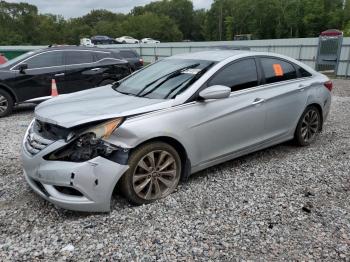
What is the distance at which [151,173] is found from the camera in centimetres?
368

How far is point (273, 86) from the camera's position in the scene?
4.90 m

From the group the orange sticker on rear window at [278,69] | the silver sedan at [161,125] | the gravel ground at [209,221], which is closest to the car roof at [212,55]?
the silver sedan at [161,125]

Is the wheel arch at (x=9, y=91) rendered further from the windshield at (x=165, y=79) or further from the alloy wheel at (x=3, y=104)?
the windshield at (x=165, y=79)

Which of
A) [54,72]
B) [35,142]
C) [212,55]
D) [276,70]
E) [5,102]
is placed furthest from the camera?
[54,72]

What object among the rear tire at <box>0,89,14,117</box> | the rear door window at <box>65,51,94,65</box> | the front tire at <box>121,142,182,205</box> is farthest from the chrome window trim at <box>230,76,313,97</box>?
the rear tire at <box>0,89,14,117</box>

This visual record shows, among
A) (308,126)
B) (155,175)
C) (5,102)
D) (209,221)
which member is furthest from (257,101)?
(5,102)

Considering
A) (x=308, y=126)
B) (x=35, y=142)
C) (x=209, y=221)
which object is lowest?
(x=209, y=221)

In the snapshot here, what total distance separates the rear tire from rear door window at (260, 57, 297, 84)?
20.1 feet

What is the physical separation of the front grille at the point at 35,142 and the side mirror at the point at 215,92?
170 centimetres

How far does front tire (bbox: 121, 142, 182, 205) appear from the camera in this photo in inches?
138

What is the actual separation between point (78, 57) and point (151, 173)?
6.43 m

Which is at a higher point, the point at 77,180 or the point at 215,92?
the point at 215,92

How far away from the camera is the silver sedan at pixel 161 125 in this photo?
331 cm

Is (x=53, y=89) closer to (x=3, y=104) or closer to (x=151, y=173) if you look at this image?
(x=3, y=104)
